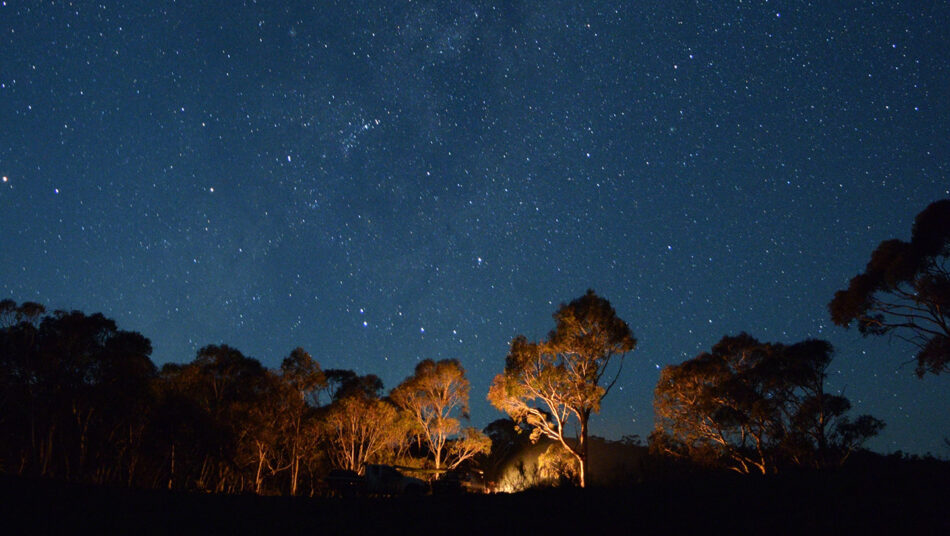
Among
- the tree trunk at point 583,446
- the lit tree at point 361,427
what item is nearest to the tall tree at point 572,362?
the tree trunk at point 583,446

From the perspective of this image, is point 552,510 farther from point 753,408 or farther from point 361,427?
point 361,427

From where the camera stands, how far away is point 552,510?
10250mm

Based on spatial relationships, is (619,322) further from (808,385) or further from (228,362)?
(228,362)

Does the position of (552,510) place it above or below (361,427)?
below

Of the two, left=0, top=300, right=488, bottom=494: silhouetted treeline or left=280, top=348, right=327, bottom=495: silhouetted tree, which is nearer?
left=0, top=300, right=488, bottom=494: silhouetted treeline

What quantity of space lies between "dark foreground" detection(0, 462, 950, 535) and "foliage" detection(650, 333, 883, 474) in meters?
17.4

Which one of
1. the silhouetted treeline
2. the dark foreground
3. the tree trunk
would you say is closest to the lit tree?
the silhouetted treeline

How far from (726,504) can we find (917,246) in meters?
19.4

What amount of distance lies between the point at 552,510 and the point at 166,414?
111 ft

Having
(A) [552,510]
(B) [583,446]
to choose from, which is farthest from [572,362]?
(A) [552,510]

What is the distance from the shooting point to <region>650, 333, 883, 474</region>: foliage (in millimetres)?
28797

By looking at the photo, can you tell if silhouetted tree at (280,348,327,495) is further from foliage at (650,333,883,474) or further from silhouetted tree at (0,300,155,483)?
foliage at (650,333,883,474)

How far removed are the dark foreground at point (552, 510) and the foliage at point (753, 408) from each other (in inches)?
686

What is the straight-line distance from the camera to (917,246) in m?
22.4
